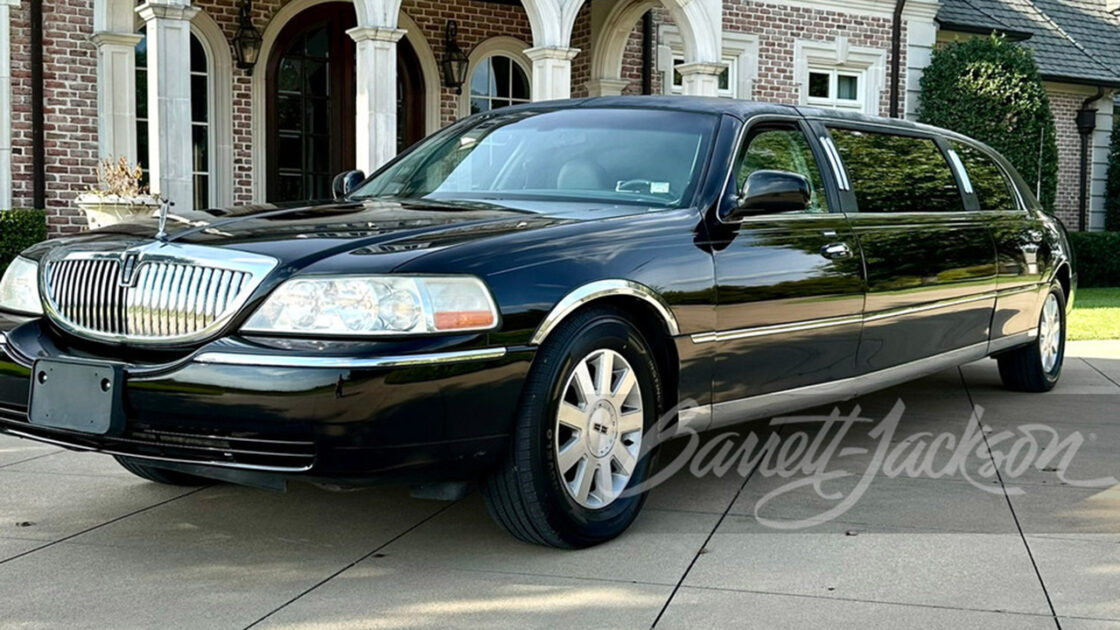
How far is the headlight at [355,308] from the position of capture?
11.7 feet

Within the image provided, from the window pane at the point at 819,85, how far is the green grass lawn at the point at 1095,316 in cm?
511

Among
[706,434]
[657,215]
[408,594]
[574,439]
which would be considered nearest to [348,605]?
[408,594]

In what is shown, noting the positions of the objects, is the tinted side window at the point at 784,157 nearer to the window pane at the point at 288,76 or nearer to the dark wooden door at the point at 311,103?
the dark wooden door at the point at 311,103

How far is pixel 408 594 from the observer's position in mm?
3664

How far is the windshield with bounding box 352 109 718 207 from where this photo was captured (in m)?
4.90

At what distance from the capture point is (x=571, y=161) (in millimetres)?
5082

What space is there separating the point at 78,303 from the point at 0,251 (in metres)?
9.77

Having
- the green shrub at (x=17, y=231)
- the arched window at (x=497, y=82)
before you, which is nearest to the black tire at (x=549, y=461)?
the green shrub at (x=17, y=231)

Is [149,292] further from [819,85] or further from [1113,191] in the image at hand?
[1113,191]

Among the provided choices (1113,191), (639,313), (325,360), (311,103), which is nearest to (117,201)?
(311,103)

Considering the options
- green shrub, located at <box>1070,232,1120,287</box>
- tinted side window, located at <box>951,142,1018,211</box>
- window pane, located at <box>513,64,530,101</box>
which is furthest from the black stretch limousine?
green shrub, located at <box>1070,232,1120,287</box>

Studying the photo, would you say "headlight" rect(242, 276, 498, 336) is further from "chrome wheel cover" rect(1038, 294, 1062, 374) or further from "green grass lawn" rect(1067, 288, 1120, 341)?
"green grass lawn" rect(1067, 288, 1120, 341)

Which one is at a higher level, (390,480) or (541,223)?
(541,223)

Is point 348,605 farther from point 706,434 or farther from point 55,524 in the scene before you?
point 706,434
